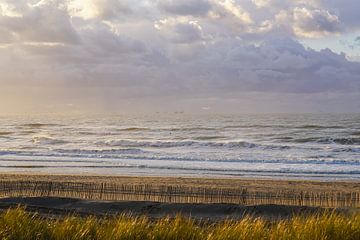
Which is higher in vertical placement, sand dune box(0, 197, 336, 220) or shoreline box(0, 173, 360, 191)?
sand dune box(0, 197, 336, 220)

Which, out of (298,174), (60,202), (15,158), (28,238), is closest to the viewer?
(28,238)

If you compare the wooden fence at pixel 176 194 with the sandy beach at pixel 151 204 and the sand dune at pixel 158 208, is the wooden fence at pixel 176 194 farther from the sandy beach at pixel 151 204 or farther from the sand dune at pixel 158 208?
the sand dune at pixel 158 208

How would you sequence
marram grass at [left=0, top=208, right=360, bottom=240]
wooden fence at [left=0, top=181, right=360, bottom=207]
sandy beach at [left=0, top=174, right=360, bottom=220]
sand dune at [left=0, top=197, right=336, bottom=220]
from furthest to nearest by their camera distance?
wooden fence at [left=0, top=181, right=360, bottom=207]
sandy beach at [left=0, top=174, right=360, bottom=220]
sand dune at [left=0, top=197, right=336, bottom=220]
marram grass at [left=0, top=208, right=360, bottom=240]

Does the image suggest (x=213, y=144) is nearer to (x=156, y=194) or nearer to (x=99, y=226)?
(x=156, y=194)

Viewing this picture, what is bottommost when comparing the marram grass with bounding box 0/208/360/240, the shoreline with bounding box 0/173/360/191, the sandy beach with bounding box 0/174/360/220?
the shoreline with bounding box 0/173/360/191

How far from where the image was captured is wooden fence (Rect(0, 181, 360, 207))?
15641 mm

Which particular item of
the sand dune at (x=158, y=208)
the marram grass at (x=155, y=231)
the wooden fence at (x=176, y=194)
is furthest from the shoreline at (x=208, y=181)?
the marram grass at (x=155, y=231)

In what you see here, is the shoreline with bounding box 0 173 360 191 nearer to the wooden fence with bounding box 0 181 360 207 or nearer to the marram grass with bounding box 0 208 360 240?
the wooden fence with bounding box 0 181 360 207

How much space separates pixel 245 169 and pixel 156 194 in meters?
13.2

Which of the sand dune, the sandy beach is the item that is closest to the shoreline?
the sandy beach

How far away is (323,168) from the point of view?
29.2 m

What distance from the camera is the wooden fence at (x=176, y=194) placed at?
15641 millimetres

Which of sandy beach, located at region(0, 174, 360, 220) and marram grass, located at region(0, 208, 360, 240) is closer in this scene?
marram grass, located at region(0, 208, 360, 240)

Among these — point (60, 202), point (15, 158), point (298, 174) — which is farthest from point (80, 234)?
point (15, 158)
